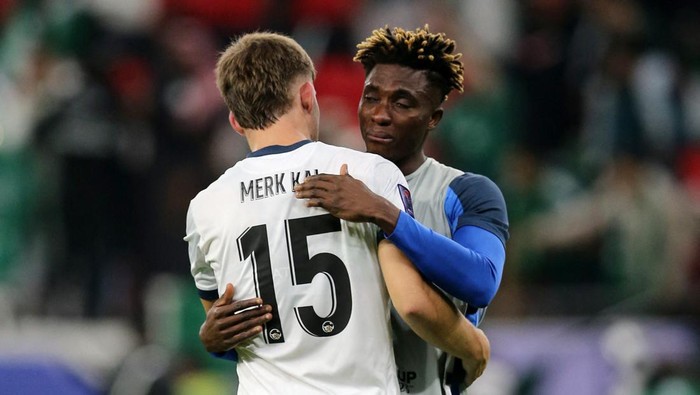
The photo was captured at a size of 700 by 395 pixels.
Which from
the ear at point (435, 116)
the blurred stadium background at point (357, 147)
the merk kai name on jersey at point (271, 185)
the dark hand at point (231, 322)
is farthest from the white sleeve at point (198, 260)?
the blurred stadium background at point (357, 147)

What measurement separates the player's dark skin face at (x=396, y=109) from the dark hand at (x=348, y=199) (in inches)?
21.2

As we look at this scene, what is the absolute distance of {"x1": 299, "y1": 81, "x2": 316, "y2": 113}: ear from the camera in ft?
10.4

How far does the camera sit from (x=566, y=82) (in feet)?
27.7

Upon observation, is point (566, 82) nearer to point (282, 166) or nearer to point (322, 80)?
point (322, 80)

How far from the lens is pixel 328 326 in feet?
9.98

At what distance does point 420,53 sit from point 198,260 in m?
0.95

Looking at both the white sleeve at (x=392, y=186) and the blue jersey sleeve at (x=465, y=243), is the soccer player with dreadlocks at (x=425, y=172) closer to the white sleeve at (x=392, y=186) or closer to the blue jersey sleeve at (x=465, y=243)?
the blue jersey sleeve at (x=465, y=243)

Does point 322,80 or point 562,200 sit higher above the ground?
point 322,80

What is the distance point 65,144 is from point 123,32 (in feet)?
3.68

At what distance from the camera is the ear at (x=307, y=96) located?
10.4 feet

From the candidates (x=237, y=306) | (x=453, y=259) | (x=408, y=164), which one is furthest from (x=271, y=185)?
(x=408, y=164)

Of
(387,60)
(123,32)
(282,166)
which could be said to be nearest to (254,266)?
(282,166)

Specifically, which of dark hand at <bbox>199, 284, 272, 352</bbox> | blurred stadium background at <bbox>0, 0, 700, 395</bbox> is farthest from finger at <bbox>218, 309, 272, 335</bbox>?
blurred stadium background at <bbox>0, 0, 700, 395</bbox>

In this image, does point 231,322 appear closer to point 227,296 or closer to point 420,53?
point 227,296
